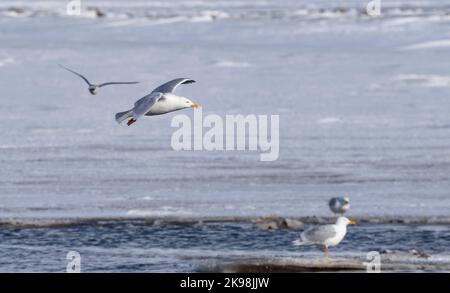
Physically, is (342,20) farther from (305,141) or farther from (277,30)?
(305,141)

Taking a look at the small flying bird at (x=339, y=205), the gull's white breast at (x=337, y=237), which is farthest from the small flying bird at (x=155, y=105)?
the small flying bird at (x=339, y=205)

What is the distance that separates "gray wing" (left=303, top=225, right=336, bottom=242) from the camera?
9.05 meters

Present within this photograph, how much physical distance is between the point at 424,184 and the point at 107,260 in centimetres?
381

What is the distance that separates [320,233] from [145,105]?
155cm

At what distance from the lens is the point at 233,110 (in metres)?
17.0

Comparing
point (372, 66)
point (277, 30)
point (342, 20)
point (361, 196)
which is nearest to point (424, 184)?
point (361, 196)
